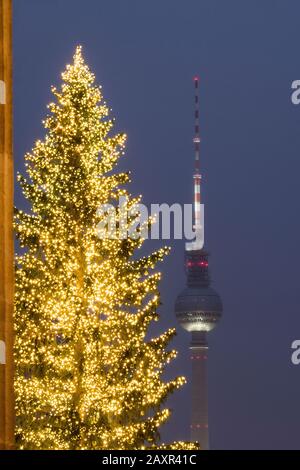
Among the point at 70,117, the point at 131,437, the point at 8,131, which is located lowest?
the point at 131,437

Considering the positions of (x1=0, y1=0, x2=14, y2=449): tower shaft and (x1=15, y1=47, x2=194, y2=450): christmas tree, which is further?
(x1=15, y1=47, x2=194, y2=450): christmas tree

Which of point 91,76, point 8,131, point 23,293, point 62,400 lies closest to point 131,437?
point 62,400

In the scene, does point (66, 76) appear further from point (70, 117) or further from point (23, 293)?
point (23, 293)

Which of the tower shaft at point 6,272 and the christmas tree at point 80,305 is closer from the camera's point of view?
the tower shaft at point 6,272

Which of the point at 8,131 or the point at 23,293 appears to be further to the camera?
the point at 23,293

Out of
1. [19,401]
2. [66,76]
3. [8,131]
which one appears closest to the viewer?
[8,131]

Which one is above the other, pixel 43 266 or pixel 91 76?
pixel 91 76

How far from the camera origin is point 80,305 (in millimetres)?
34562

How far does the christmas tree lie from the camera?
34.2 metres

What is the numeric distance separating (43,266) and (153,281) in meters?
2.89

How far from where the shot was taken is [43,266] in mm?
34906

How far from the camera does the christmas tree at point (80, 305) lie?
34.2 m

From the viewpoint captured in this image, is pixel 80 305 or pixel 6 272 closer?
pixel 6 272
